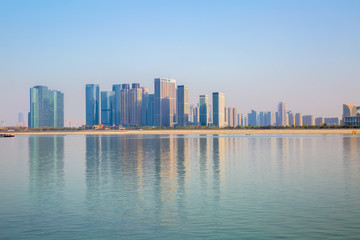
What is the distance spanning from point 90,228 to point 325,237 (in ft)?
44.6

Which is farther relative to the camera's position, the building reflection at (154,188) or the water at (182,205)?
the building reflection at (154,188)

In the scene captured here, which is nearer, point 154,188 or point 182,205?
point 182,205

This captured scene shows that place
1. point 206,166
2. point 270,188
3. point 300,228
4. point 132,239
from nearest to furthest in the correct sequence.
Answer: point 132,239, point 300,228, point 270,188, point 206,166

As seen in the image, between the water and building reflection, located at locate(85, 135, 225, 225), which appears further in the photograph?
building reflection, located at locate(85, 135, 225, 225)

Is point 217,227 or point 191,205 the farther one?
point 191,205

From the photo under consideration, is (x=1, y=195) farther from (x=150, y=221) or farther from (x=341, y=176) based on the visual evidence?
(x=341, y=176)

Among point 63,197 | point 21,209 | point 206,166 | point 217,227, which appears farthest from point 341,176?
point 21,209

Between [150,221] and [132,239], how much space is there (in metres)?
4.04

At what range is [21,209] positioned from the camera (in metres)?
29.9

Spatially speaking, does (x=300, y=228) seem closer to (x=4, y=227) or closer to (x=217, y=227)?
(x=217, y=227)

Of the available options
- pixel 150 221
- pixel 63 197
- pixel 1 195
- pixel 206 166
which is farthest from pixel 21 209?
pixel 206 166

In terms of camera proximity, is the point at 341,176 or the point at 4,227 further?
the point at 341,176

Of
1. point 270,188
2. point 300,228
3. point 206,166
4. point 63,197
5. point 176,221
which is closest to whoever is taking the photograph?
point 300,228

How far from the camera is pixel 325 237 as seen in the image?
22.1 meters
